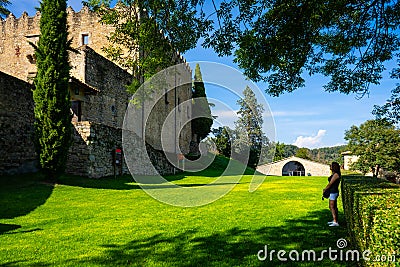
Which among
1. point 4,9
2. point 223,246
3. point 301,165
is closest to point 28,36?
point 4,9

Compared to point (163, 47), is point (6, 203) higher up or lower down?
lower down

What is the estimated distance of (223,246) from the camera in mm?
4902

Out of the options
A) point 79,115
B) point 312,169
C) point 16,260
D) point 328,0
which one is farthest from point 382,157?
point 16,260

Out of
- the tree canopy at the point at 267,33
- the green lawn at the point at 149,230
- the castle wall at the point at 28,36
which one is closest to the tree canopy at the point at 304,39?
the tree canopy at the point at 267,33

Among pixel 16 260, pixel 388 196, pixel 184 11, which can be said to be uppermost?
pixel 184 11

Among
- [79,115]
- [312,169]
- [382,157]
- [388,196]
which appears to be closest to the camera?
[388,196]

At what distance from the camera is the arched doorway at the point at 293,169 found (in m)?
47.2

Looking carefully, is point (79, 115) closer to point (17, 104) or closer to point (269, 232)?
point (17, 104)

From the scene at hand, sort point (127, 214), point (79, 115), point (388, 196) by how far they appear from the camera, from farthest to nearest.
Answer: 1. point (79, 115)
2. point (127, 214)
3. point (388, 196)

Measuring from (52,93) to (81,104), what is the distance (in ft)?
19.3

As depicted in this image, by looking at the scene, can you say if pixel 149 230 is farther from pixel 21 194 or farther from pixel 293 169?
pixel 293 169

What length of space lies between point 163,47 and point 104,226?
372cm

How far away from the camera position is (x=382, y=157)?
39.1m

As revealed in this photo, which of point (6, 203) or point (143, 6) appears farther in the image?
point (6, 203)
